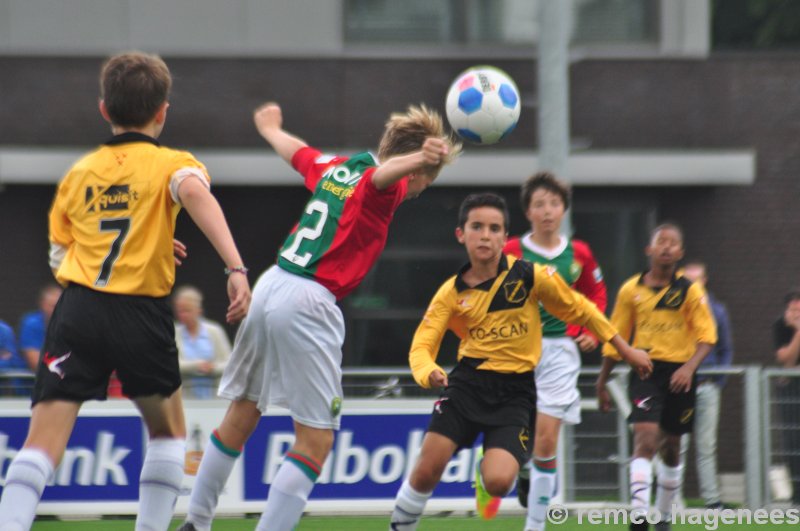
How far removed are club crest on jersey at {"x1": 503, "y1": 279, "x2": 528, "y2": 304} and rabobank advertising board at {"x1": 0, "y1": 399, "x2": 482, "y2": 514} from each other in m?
3.53

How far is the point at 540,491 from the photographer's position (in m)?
8.07

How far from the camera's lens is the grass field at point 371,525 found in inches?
368

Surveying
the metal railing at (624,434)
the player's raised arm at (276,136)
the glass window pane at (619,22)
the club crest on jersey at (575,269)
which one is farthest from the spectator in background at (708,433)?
the player's raised arm at (276,136)

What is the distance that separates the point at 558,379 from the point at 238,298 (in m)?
3.77

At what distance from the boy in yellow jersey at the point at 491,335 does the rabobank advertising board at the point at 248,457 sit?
3290 mm

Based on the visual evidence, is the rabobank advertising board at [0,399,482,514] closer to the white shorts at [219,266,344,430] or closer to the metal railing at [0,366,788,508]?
the metal railing at [0,366,788,508]

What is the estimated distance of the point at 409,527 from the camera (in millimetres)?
6684

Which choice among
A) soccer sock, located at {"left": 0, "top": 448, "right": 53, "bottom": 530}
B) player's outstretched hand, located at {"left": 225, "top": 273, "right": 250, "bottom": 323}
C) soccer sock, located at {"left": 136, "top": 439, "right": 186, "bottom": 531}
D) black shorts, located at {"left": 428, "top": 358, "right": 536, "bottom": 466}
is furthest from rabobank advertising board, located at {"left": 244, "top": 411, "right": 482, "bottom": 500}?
soccer sock, located at {"left": 0, "top": 448, "right": 53, "bottom": 530}

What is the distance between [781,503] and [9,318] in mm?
8056

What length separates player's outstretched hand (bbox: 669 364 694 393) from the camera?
820 centimetres

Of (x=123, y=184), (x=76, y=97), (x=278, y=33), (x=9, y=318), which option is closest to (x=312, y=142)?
(x=278, y=33)

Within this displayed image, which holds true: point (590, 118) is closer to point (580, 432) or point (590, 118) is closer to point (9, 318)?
point (580, 432)

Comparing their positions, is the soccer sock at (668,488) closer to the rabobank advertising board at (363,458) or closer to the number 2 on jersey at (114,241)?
the rabobank advertising board at (363,458)

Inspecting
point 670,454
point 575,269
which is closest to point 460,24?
point 575,269
